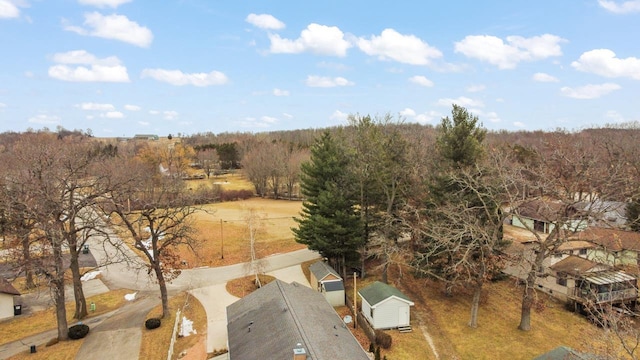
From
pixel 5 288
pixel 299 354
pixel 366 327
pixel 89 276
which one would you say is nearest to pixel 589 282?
pixel 366 327

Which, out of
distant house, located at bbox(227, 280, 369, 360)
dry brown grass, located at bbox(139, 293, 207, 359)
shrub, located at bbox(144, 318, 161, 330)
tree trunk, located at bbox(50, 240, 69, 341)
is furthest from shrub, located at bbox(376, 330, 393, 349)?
tree trunk, located at bbox(50, 240, 69, 341)

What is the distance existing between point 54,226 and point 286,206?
41712 millimetres

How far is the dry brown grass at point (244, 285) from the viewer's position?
2889 cm

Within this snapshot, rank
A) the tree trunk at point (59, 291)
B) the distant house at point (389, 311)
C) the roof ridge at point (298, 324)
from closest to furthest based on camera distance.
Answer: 1. the roof ridge at point (298, 324)
2. the tree trunk at point (59, 291)
3. the distant house at point (389, 311)

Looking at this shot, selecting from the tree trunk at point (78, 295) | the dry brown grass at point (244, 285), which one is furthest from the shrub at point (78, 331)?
the dry brown grass at point (244, 285)

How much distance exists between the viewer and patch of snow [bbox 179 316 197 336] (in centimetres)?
2275

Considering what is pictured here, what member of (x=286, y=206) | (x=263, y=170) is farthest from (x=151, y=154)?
(x=286, y=206)

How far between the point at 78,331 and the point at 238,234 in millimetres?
22796

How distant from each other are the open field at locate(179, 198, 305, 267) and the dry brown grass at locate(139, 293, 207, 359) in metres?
6.34

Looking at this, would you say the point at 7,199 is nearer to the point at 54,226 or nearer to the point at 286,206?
the point at 54,226

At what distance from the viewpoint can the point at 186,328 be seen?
23234 millimetres

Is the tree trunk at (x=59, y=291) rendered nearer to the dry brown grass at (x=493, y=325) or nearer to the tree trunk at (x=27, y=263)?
the tree trunk at (x=27, y=263)

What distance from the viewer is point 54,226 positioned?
21438mm

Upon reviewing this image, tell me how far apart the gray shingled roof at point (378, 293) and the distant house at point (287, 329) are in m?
3.49
